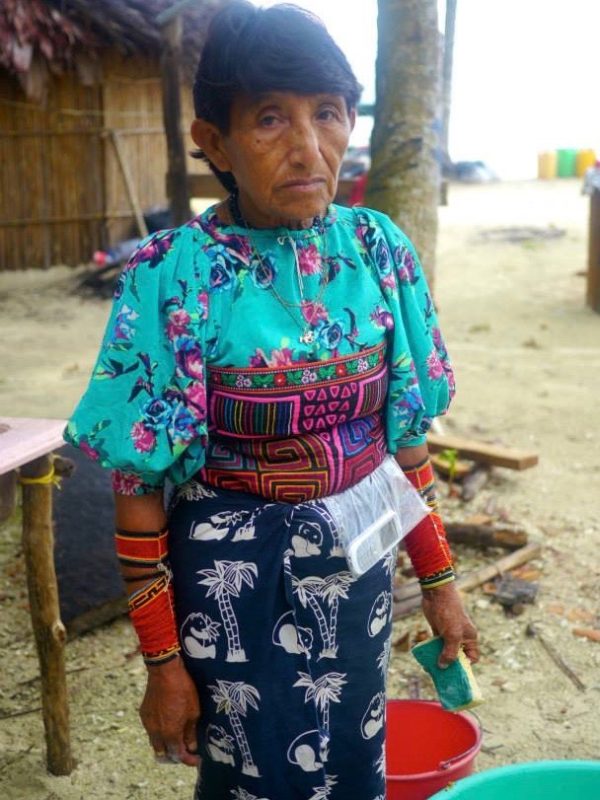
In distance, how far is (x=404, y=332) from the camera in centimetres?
182

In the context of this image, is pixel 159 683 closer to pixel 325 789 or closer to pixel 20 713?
pixel 325 789

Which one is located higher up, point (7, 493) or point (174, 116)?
point (174, 116)

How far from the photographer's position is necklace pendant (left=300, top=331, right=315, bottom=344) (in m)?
Result: 1.68

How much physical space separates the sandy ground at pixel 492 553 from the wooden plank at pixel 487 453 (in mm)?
162

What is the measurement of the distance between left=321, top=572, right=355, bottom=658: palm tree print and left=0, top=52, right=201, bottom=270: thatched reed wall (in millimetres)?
10902

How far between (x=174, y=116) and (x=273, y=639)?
8.07m

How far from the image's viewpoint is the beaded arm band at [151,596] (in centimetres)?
173

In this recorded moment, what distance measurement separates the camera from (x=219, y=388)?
168 centimetres

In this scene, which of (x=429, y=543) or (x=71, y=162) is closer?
(x=429, y=543)

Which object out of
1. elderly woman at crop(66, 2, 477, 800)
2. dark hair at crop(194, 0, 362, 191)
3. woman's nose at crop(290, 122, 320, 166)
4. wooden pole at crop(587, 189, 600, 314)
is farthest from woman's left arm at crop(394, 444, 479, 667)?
wooden pole at crop(587, 189, 600, 314)

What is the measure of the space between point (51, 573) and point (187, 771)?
726 millimetres

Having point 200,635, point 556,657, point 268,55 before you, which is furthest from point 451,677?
point 556,657

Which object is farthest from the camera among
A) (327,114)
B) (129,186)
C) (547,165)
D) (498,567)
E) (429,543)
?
(547,165)

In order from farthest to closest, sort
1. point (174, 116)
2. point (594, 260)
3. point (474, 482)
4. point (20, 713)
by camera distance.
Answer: point (594, 260), point (174, 116), point (474, 482), point (20, 713)
